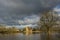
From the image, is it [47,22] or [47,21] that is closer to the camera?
[47,22]

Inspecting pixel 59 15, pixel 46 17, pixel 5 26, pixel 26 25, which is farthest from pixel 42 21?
pixel 5 26

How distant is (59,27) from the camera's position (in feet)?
33.6

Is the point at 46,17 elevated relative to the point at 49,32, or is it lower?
elevated

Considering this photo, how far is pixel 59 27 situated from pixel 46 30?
3.05 meters

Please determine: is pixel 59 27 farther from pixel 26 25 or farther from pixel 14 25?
pixel 14 25

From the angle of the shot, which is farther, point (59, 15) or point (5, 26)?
point (59, 15)

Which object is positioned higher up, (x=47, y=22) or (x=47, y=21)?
(x=47, y=21)

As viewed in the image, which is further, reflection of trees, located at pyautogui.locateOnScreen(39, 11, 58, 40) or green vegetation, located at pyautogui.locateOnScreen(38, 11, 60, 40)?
reflection of trees, located at pyautogui.locateOnScreen(39, 11, 58, 40)

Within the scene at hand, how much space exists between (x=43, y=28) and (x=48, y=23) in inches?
38.2

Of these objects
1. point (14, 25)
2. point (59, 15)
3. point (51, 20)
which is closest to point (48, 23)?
point (51, 20)

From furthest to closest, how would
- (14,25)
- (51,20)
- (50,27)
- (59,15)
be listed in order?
(51,20) < (50,27) < (59,15) < (14,25)

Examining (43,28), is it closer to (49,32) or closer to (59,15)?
(49,32)

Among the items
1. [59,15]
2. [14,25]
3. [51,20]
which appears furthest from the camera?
[51,20]

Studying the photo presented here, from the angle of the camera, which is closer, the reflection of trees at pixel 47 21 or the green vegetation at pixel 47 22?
the green vegetation at pixel 47 22
